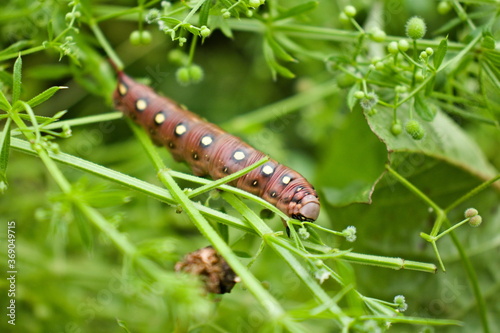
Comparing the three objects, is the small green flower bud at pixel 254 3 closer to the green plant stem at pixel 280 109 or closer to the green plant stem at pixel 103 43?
the green plant stem at pixel 103 43

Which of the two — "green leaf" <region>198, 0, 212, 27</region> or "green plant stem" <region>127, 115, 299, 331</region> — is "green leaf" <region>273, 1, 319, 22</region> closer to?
"green leaf" <region>198, 0, 212, 27</region>

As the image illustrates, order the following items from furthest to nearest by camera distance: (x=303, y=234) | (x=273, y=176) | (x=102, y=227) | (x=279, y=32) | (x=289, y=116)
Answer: (x=289, y=116) < (x=279, y=32) < (x=273, y=176) < (x=303, y=234) < (x=102, y=227)

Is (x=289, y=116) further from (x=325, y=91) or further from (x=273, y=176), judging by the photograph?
(x=273, y=176)

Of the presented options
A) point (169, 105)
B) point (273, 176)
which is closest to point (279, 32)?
point (169, 105)

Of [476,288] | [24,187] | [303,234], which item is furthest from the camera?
[24,187]

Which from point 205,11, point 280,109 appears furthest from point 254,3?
point 280,109

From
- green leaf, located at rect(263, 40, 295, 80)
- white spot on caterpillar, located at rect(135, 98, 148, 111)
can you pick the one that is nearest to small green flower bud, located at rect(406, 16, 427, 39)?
green leaf, located at rect(263, 40, 295, 80)

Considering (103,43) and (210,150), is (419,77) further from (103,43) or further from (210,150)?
(103,43)
